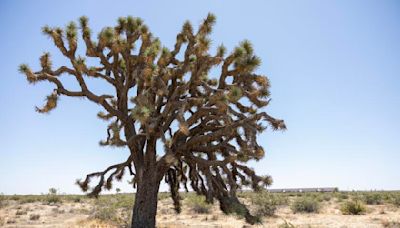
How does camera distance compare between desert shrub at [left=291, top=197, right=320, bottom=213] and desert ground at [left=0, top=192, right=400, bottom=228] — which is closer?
desert ground at [left=0, top=192, right=400, bottom=228]

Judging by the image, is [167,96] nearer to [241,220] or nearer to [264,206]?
[241,220]

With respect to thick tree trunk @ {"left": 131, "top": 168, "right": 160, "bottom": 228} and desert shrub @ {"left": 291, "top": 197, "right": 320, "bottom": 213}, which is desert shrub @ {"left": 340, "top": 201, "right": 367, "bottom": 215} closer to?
desert shrub @ {"left": 291, "top": 197, "right": 320, "bottom": 213}

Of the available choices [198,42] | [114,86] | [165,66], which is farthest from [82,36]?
[198,42]

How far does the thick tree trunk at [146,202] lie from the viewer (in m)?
8.71

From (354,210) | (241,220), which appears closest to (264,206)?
(241,220)

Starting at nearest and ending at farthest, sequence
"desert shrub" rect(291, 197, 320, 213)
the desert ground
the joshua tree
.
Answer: the joshua tree
the desert ground
"desert shrub" rect(291, 197, 320, 213)

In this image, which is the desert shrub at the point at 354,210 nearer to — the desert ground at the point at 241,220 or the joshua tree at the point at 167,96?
the desert ground at the point at 241,220

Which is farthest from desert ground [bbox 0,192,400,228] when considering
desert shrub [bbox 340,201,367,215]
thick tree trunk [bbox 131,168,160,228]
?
Answer: thick tree trunk [bbox 131,168,160,228]

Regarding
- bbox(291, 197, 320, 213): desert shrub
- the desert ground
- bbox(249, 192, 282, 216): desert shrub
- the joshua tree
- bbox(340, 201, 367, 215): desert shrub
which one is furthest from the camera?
bbox(291, 197, 320, 213): desert shrub

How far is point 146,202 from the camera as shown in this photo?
8789 mm

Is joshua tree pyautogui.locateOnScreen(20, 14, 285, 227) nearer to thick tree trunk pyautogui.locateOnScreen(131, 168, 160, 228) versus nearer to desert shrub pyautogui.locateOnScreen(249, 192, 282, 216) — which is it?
thick tree trunk pyautogui.locateOnScreen(131, 168, 160, 228)

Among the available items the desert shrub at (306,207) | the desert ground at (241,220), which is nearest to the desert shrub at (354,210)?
the desert ground at (241,220)

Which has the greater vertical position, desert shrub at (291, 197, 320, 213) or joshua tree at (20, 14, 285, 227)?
joshua tree at (20, 14, 285, 227)

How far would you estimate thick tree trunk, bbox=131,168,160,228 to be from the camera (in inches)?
→ 343
